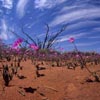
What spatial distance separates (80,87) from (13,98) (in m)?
1.94

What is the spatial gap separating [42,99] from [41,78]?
171cm

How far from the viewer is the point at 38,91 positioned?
6.20 m

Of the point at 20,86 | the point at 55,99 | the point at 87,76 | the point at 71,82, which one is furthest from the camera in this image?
the point at 87,76

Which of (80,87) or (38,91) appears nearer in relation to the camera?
(38,91)

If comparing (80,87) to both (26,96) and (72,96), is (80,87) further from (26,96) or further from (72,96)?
(26,96)

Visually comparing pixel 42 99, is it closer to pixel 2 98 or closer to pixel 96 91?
pixel 2 98

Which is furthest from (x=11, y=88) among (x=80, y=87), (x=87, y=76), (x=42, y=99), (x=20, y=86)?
(x=87, y=76)

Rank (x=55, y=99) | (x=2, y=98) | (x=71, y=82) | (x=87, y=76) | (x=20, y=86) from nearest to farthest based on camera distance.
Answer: (x=2, y=98) → (x=55, y=99) → (x=20, y=86) → (x=71, y=82) → (x=87, y=76)

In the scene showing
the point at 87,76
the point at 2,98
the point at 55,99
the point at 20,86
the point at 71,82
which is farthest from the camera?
the point at 87,76

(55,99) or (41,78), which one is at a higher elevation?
(41,78)

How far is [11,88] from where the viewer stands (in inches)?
242

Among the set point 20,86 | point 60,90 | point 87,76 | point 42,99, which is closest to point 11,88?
point 20,86

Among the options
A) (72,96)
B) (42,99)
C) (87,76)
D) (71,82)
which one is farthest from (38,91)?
(87,76)

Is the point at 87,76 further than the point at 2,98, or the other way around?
the point at 87,76
